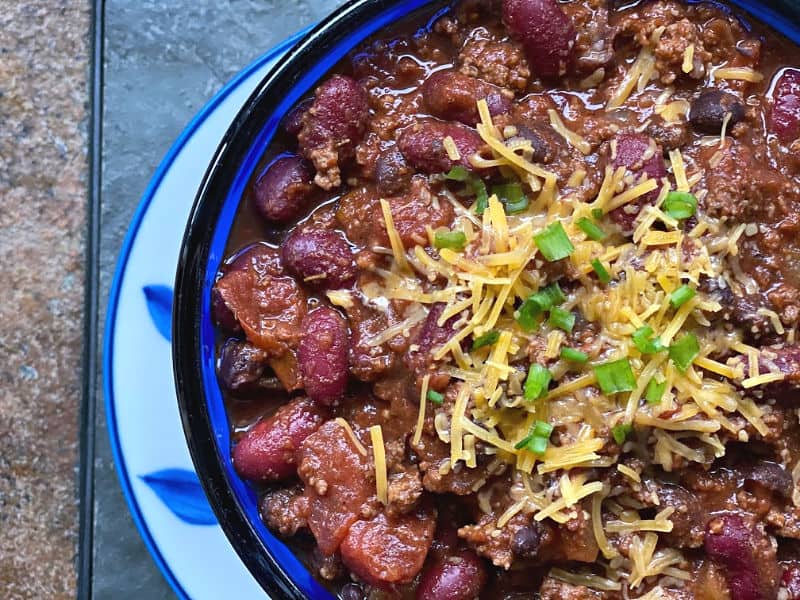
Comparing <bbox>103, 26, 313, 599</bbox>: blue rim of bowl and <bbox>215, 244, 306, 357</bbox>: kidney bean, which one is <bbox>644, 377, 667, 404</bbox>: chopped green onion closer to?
<bbox>215, 244, 306, 357</bbox>: kidney bean

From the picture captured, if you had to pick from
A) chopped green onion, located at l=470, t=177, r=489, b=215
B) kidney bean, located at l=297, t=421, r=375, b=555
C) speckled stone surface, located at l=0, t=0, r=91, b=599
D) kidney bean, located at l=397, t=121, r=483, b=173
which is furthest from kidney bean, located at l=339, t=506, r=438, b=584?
speckled stone surface, located at l=0, t=0, r=91, b=599

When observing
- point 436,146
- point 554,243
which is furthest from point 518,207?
point 436,146

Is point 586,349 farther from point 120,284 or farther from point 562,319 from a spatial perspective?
point 120,284

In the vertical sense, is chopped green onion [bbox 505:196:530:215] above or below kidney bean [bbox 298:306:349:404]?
above

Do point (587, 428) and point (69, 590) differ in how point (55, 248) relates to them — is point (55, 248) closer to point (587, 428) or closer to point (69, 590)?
point (69, 590)

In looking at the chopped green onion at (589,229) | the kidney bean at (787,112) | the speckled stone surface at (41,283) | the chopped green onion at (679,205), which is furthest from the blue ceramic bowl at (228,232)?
the speckled stone surface at (41,283)

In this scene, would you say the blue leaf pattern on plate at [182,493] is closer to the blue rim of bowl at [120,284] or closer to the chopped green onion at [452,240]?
the blue rim of bowl at [120,284]

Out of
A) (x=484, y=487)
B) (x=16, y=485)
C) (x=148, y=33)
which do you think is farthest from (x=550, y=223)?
(x=16, y=485)
